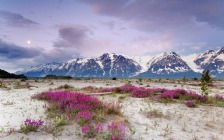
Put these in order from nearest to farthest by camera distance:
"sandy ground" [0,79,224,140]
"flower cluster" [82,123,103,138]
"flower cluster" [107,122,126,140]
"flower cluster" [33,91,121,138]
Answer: "flower cluster" [107,122,126,140] → "flower cluster" [82,123,103,138] → "sandy ground" [0,79,224,140] → "flower cluster" [33,91,121,138]

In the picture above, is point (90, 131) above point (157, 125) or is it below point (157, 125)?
above

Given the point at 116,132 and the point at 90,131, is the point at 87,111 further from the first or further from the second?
the point at 116,132

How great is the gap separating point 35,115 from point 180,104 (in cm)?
1155

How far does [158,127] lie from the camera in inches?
449

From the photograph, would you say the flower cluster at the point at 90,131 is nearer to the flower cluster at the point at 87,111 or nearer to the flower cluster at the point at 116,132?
the flower cluster at the point at 87,111

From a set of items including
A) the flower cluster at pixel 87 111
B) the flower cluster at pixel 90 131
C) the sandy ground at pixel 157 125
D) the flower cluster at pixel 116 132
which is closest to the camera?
the flower cluster at pixel 116 132

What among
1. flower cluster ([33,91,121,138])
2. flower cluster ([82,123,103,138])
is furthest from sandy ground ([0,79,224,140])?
flower cluster ([33,91,121,138])

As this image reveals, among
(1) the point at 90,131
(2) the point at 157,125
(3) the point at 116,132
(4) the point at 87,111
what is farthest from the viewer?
(4) the point at 87,111

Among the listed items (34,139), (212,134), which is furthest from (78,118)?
(212,134)

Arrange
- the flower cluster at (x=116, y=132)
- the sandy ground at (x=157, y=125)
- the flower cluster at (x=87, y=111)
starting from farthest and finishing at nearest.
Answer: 1. the flower cluster at (x=87, y=111)
2. the sandy ground at (x=157, y=125)
3. the flower cluster at (x=116, y=132)

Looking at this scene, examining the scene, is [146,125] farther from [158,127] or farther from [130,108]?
[130,108]

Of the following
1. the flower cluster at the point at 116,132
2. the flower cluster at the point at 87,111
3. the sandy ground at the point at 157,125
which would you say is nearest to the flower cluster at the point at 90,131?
the flower cluster at the point at 87,111

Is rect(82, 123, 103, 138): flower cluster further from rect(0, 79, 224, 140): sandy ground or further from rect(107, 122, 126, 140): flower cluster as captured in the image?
rect(107, 122, 126, 140): flower cluster

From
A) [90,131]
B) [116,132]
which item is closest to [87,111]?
[90,131]
